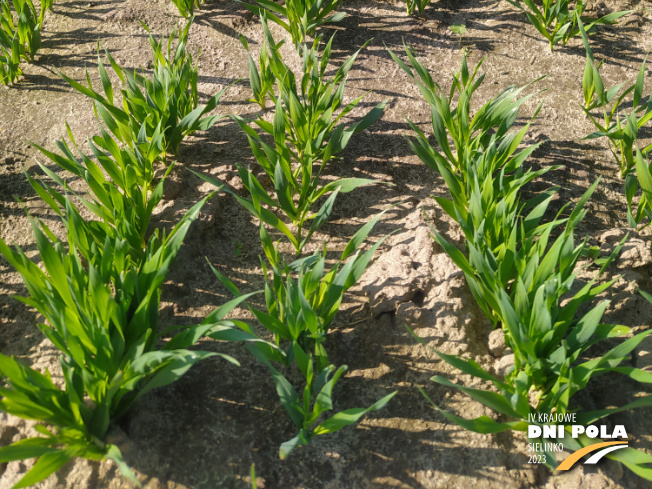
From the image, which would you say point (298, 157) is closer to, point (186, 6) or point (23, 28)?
point (186, 6)

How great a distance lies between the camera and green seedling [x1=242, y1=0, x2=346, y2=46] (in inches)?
108

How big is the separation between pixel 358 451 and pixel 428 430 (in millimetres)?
209

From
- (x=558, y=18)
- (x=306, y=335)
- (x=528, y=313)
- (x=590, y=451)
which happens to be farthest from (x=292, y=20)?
(x=590, y=451)

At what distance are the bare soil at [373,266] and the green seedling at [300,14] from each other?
19cm

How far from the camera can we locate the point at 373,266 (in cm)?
203

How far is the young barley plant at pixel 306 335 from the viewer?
58.9 inches

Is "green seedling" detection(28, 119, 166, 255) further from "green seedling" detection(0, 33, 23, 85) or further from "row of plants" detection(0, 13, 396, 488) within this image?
"green seedling" detection(0, 33, 23, 85)

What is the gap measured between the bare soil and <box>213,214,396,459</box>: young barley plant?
0.38 feet

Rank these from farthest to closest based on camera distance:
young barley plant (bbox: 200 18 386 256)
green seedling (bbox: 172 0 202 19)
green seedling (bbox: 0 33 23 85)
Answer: green seedling (bbox: 172 0 202 19) < green seedling (bbox: 0 33 23 85) < young barley plant (bbox: 200 18 386 256)

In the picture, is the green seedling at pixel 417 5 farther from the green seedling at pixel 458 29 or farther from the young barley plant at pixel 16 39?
the young barley plant at pixel 16 39

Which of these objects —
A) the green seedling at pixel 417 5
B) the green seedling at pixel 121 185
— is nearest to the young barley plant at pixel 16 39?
the green seedling at pixel 121 185

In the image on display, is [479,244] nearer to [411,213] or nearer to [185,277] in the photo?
[411,213]

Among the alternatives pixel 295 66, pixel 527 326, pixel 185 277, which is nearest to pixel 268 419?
pixel 185 277

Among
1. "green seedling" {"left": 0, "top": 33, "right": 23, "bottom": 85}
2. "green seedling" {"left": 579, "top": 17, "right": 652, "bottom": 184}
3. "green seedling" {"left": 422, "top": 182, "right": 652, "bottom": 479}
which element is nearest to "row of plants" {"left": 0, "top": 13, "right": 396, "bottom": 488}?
"green seedling" {"left": 422, "top": 182, "right": 652, "bottom": 479}
